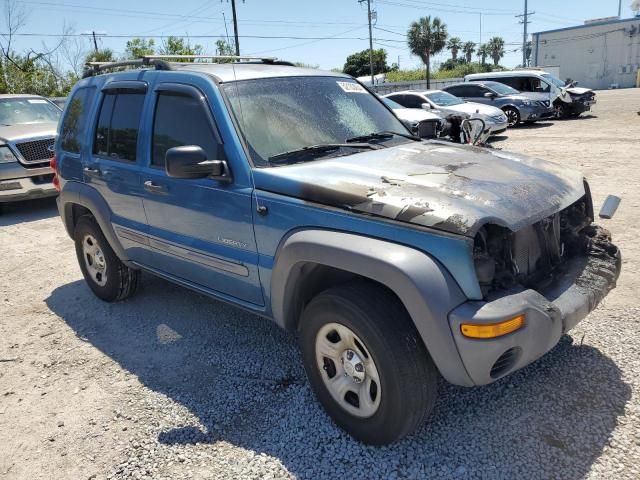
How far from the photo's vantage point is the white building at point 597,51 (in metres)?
53.9

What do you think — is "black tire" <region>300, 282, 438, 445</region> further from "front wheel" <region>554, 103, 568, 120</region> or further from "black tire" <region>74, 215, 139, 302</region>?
"front wheel" <region>554, 103, 568, 120</region>

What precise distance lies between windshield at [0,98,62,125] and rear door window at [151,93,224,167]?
7.89 m

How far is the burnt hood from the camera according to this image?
249cm

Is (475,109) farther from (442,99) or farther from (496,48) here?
(496,48)

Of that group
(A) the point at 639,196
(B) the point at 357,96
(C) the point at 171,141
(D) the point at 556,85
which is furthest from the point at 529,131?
(C) the point at 171,141

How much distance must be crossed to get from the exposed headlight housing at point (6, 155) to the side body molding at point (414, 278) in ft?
26.9

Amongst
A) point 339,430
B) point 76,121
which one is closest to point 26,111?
point 76,121

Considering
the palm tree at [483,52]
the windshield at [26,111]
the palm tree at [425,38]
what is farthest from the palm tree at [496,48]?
the windshield at [26,111]

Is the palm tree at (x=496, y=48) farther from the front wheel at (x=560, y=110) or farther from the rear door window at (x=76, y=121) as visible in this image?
the rear door window at (x=76, y=121)

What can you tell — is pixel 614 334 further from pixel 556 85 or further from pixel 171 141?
pixel 556 85

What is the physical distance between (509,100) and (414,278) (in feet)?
56.2

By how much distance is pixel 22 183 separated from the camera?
353 inches

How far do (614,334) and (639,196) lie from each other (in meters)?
4.37

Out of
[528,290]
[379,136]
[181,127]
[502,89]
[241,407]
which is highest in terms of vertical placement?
[181,127]
